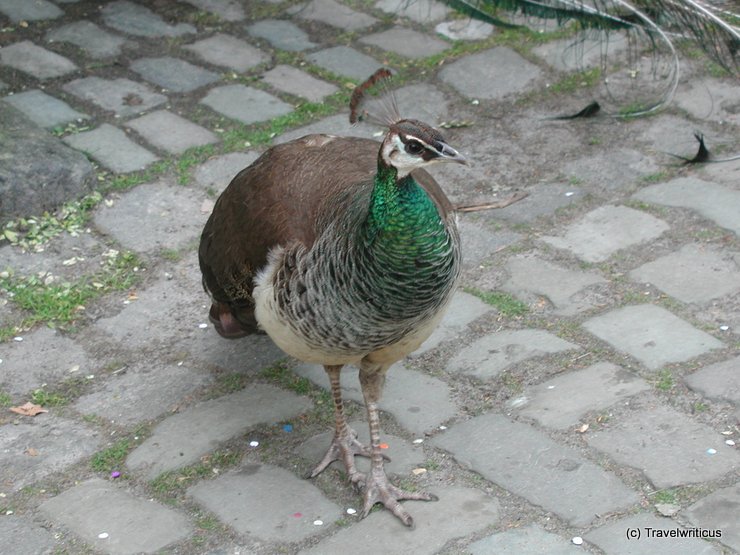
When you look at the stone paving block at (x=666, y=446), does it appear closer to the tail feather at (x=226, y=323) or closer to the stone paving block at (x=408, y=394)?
the stone paving block at (x=408, y=394)

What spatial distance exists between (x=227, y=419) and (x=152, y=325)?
699 mm

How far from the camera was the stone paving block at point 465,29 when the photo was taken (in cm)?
627

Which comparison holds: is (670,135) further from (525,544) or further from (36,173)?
(36,173)

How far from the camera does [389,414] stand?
3.70m

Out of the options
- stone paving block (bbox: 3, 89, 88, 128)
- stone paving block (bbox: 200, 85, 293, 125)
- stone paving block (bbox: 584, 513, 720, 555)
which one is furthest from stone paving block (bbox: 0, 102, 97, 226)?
stone paving block (bbox: 584, 513, 720, 555)

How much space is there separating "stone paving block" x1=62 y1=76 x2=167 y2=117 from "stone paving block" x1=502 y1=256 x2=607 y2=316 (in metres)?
2.26

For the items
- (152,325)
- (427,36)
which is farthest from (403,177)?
(427,36)

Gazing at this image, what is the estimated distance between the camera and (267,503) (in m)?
3.30

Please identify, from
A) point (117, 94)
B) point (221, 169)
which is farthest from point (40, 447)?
point (117, 94)

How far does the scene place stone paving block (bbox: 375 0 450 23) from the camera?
6.53 meters

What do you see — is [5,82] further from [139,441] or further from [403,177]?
[403,177]

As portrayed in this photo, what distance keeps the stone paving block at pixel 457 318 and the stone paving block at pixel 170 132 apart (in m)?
1.74

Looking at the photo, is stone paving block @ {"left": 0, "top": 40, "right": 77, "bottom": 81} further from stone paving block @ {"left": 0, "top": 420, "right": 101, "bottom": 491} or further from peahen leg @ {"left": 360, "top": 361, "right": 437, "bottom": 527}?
peahen leg @ {"left": 360, "top": 361, "right": 437, "bottom": 527}

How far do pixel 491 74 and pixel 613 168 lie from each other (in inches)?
43.9
